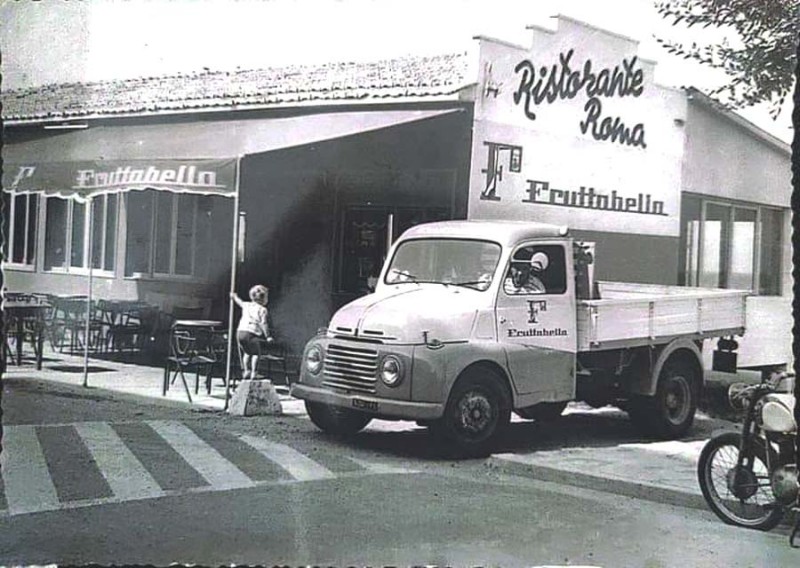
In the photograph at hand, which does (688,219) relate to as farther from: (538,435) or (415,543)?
(415,543)

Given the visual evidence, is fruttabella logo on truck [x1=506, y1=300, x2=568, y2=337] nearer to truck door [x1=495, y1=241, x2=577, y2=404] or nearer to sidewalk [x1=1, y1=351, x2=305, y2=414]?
truck door [x1=495, y1=241, x2=577, y2=404]

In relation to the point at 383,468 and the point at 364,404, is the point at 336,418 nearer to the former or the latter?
the point at 364,404

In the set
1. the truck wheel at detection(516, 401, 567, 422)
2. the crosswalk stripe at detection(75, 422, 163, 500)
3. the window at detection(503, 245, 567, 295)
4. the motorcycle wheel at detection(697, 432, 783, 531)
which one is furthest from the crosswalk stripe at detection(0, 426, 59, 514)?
the motorcycle wheel at detection(697, 432, 783, 531)

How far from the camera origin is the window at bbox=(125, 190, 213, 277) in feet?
15.5

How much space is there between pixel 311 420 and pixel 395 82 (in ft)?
4.57

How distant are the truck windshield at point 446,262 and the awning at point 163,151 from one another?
20.3 inches

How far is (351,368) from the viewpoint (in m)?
5.04

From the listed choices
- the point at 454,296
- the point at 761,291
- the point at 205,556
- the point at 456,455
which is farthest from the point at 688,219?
the point at 205,556

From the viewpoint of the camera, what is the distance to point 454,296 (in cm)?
517

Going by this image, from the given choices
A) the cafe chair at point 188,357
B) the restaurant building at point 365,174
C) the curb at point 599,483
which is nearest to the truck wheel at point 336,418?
the restaurant building at point 365,174

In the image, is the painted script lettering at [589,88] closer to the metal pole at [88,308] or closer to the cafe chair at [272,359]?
the cafe chair at [272,359]

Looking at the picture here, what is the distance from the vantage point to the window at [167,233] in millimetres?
4738

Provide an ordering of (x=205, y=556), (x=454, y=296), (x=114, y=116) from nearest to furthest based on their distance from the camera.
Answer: (x=205, y=556) < (x=114, y=116) < (x=454, y=296)

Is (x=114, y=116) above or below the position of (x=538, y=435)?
above
